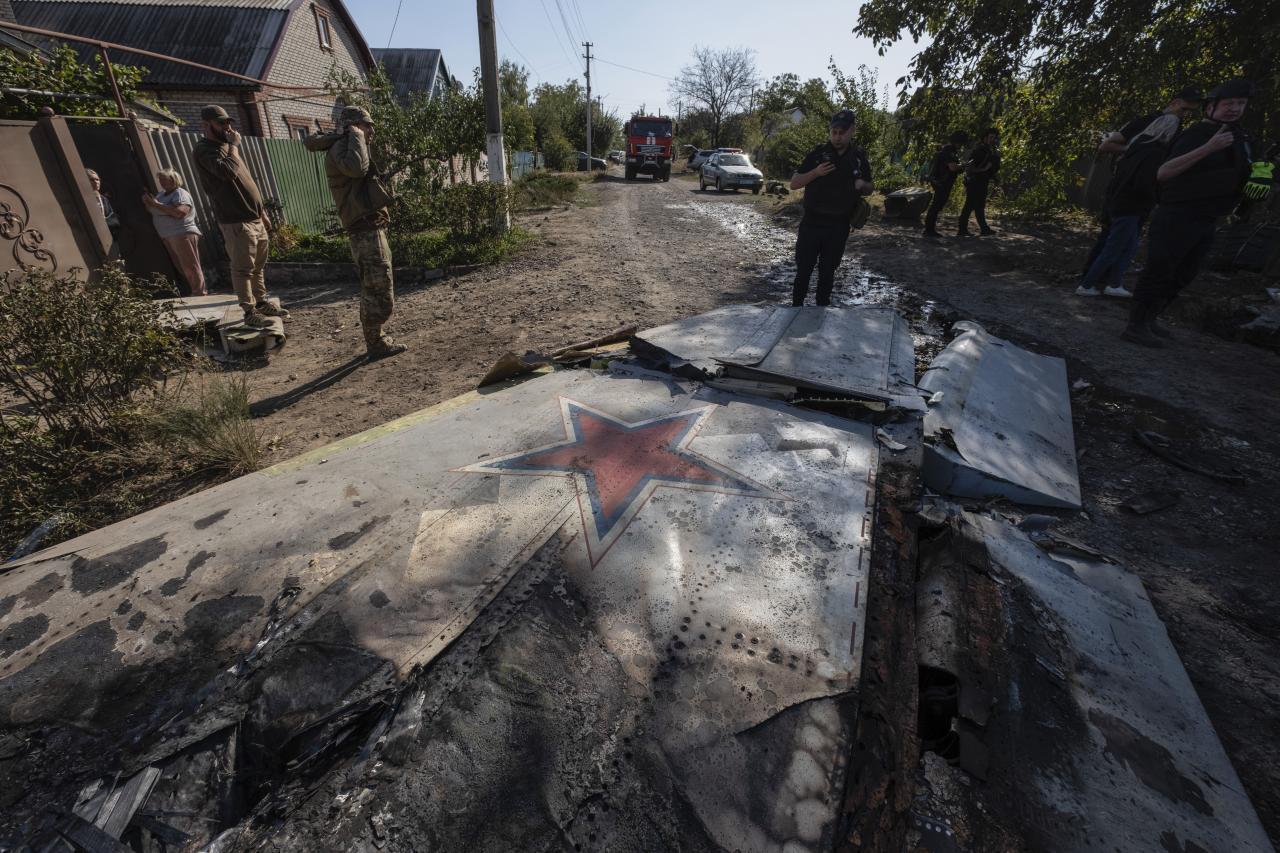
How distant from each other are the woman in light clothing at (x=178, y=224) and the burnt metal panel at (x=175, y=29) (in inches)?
471

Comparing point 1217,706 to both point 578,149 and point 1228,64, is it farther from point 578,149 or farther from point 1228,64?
point 578,149

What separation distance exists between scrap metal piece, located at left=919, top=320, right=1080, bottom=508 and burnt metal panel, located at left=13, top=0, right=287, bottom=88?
19383 millimetres

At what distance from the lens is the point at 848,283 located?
23.8ft

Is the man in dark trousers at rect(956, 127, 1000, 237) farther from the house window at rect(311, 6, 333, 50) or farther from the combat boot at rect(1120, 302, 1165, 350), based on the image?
the house window at rect(311, 6, 333, 50)

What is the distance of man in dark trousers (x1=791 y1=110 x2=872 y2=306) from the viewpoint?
14.9 ft

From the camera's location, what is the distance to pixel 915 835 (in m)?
1.08

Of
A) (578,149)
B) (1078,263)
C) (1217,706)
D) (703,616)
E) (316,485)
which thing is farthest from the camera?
(578,149)

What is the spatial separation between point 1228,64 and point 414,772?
11635 mm

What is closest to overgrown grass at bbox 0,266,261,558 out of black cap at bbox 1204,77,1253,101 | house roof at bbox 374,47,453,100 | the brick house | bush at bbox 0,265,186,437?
bush at bbox 0,265,186,437

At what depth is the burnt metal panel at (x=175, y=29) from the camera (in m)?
15.3

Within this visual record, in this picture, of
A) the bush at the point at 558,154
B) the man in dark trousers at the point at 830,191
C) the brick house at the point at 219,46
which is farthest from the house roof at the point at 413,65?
the man in dark trousers at the point at 830,191

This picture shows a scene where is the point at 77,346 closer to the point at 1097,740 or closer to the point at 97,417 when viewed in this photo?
the point at 97,417

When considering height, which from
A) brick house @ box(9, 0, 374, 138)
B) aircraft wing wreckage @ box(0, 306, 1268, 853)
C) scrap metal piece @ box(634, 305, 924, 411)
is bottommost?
aircraft wing wreckage @ box(0, 306, 1268, 853)

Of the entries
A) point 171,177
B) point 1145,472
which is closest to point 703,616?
point 1145,472
